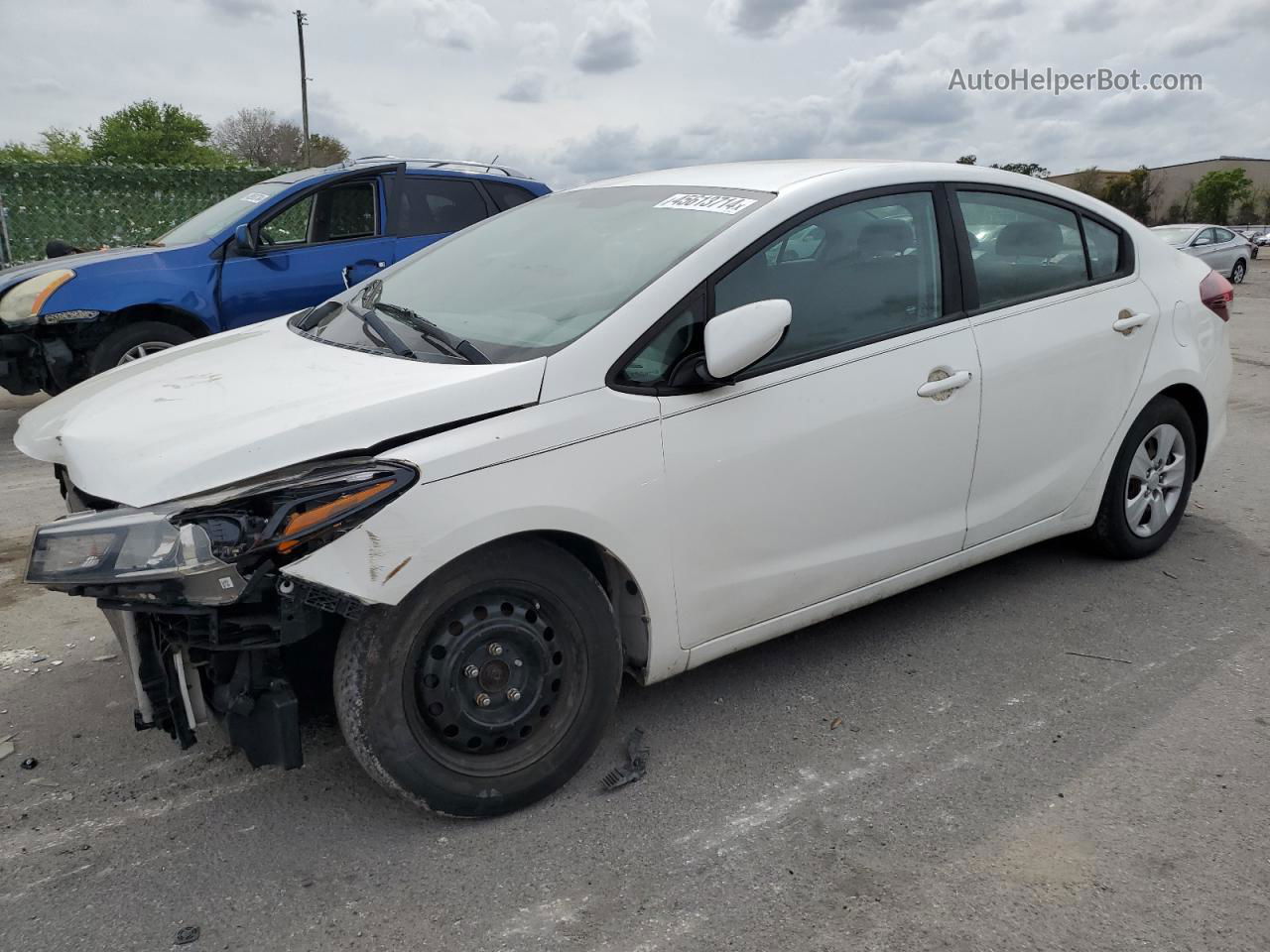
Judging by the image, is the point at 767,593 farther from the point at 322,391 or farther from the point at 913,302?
the point at 322,391

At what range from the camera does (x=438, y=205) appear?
8.41m

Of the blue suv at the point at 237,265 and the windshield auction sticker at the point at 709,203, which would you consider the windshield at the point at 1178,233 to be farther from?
the windshield auction sticker at the point at 709,203

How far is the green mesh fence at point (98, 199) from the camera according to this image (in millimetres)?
14766

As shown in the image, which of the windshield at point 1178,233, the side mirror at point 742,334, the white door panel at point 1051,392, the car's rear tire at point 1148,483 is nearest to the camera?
the side mirror at point 742,334

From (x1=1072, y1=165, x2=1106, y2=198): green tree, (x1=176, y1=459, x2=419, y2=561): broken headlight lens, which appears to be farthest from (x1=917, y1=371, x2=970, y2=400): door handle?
(x1=1072, y1=165, x2=1106, y2=198): green tree

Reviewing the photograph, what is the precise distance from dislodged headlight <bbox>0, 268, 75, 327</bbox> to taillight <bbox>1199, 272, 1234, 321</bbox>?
688 cm

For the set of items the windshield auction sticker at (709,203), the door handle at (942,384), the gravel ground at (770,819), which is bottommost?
the gravel ground at (770,819)

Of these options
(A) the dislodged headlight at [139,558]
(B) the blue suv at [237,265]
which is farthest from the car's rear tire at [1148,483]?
(B) the blue suv at [237,265]

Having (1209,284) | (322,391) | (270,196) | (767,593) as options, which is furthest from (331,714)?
(270,196)

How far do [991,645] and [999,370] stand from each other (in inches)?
39.6

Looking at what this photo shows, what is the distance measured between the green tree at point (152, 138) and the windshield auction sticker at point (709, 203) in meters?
76.6

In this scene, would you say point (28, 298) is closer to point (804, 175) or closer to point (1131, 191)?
point (804, 175)

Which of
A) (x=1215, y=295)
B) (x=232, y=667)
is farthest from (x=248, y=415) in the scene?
(x=1215, y=295)

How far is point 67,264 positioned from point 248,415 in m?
5.85
